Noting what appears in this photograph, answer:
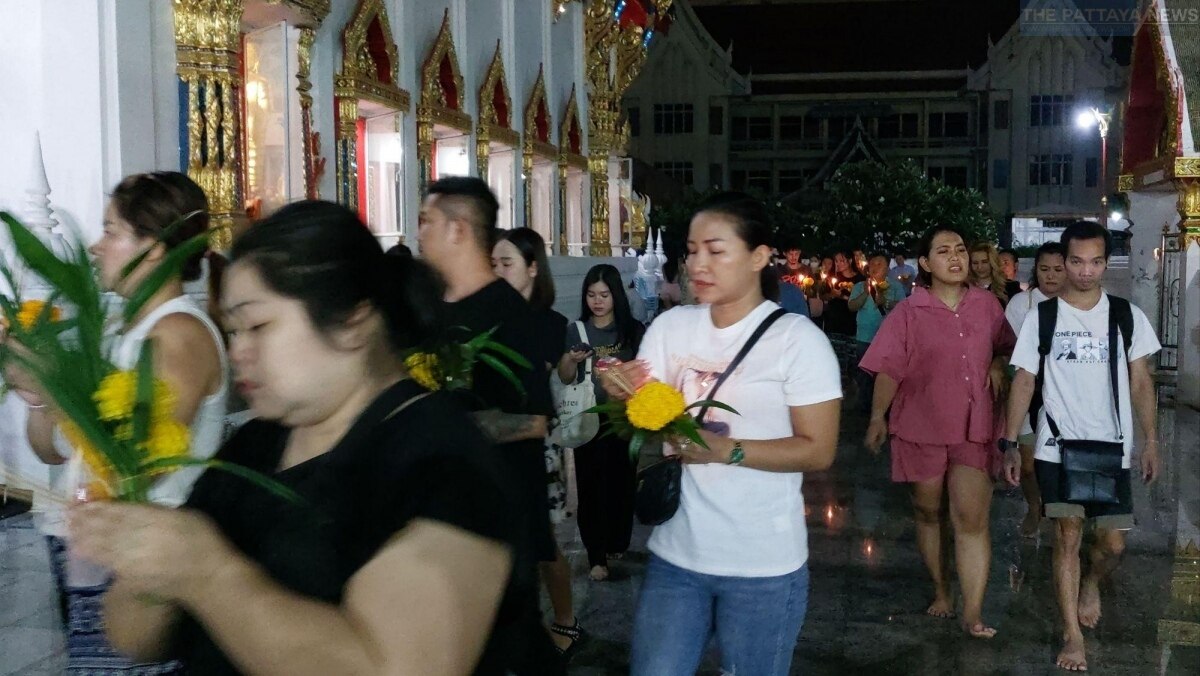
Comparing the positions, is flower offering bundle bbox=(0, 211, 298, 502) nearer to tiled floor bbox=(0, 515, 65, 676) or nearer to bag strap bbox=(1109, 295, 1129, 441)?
tiled floor bbox=(0, 515, 65, 676)

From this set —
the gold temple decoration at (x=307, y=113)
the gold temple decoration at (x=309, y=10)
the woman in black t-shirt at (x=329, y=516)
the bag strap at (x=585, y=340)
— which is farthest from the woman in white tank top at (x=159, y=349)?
the gold temple decoration at (x=307, y=113)

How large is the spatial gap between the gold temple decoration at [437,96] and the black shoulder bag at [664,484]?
9.64m

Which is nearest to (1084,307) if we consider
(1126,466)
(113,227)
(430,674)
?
(1126,466)

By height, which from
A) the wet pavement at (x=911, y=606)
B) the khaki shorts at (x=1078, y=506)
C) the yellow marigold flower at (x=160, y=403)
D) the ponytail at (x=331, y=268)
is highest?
the ponytail at (x=331, y=268)

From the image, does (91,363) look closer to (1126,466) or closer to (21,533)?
(1126,466)

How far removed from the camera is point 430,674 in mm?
1549

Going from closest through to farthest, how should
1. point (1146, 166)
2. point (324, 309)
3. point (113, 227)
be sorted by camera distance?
point (324, 309) < point (113, 227) < point (1146, 166)

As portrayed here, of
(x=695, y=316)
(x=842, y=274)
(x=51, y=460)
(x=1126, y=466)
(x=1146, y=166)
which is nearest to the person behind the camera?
(x=51, y=460)

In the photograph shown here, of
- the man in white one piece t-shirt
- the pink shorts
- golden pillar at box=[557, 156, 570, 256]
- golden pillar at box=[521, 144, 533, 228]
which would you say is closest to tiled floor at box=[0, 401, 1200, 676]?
the man in white one piece t-shirt

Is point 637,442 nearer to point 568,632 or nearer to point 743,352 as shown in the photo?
point 743,352

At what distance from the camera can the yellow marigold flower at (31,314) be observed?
1.97 meters

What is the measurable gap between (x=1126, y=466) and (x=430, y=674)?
181 inches

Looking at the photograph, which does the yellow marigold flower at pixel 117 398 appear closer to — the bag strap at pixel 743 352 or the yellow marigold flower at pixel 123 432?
the yellow marigold flower at pixel 123 432

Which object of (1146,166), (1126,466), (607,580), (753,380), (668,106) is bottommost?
(607,580)
